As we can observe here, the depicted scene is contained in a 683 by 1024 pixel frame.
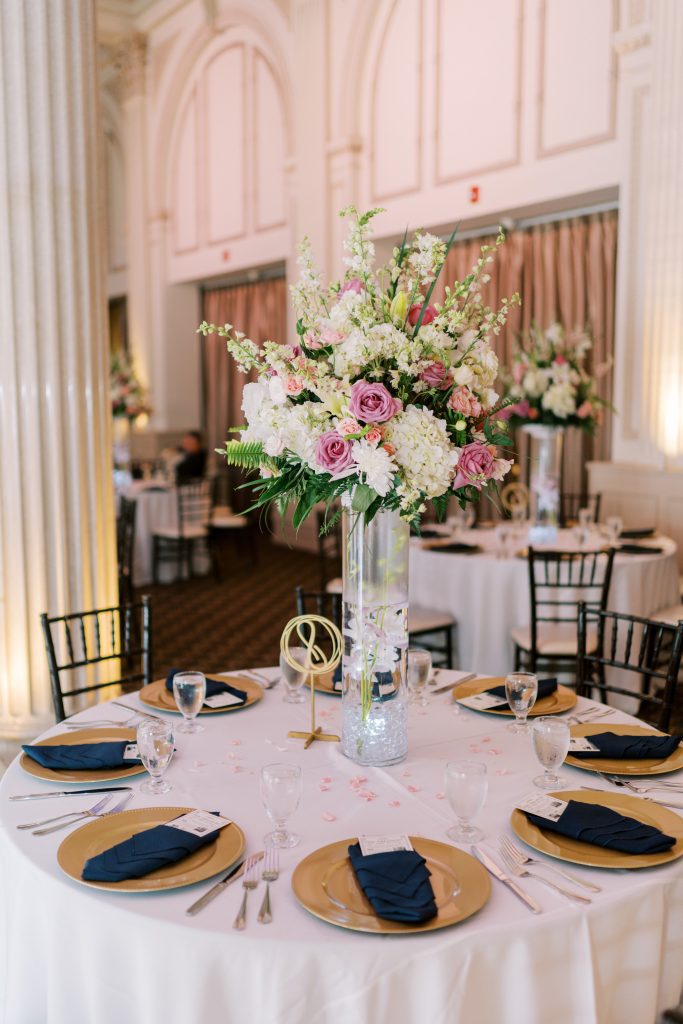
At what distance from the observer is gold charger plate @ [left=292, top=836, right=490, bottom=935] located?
139 centimetres

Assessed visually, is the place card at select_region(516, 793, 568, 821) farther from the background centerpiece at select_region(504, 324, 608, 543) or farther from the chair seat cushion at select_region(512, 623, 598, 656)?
the background centerpiece at select_region(504, 324, 608, 543)

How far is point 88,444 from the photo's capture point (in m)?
3.80

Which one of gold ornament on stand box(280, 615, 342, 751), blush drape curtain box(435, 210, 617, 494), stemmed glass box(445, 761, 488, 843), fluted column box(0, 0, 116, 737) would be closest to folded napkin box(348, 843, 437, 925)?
stemmed glass box(445, 761, 488, 843)

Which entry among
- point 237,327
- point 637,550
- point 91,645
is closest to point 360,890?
point 91,645

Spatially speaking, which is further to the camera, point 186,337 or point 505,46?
point 186,337

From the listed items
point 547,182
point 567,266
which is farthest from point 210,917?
point 567,266

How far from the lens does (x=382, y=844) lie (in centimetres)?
161

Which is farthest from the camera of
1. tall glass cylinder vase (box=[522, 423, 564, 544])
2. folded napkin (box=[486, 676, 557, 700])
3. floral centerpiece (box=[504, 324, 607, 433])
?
floral centerpiece (box=[504, 324, 607, 433])

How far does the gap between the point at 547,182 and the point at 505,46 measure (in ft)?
4.12

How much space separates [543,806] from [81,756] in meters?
1.02

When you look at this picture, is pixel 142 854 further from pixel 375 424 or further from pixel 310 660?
pixel 375 424

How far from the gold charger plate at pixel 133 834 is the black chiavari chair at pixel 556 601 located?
2637mm

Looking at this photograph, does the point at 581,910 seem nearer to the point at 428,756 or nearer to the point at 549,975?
the point at 549,975

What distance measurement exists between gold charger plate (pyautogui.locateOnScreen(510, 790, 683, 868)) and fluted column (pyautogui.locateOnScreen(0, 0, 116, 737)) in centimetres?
253
